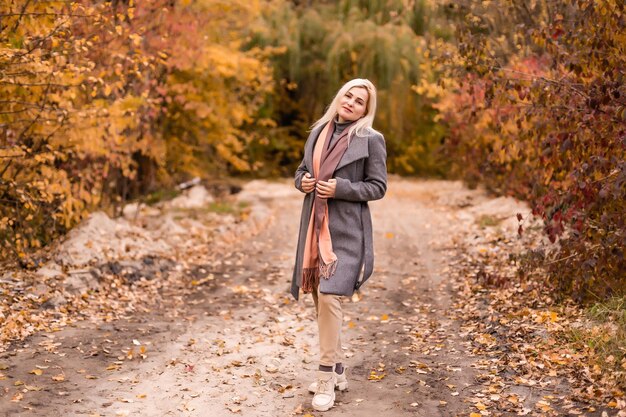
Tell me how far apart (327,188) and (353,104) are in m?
0.57

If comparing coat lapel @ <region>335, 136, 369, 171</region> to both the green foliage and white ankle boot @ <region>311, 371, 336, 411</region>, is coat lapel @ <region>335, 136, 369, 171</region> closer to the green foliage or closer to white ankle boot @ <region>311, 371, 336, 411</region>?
white ankle boot @ <region>311, 371, 336, 411</region>

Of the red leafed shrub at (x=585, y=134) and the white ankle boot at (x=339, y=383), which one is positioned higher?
the red leafed shrub at (x=585, y=134)

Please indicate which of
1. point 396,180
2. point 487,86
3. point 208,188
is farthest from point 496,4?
point 396,180

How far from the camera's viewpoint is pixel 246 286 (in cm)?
853

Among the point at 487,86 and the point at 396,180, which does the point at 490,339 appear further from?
the point at 396,180

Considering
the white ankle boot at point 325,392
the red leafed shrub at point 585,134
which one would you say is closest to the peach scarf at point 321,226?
the white ankle boot at point 325,392

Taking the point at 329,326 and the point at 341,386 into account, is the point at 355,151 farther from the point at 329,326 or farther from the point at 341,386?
the point at 341,386

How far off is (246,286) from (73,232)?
2.24 meters

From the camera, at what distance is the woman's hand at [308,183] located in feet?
15.6

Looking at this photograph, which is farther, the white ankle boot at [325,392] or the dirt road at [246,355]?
the dirt road at [246,355]

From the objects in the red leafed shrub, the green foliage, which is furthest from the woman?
the green foliage

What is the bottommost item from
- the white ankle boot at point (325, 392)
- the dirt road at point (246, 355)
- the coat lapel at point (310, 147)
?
the dirt road at point (246, 355)

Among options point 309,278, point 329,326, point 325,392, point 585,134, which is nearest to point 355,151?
point 309,278

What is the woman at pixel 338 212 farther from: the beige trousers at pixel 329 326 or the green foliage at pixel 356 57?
the green foliage at pixel 356 57
